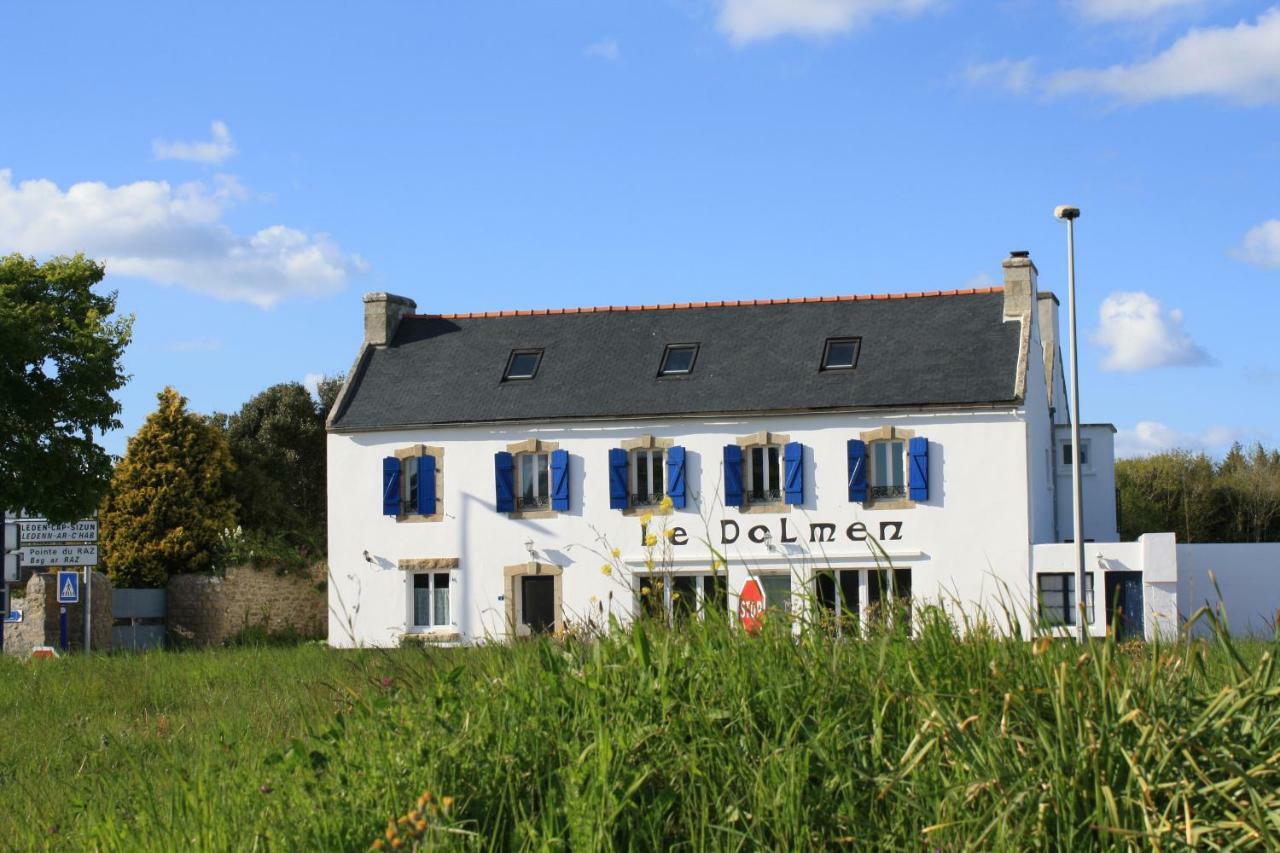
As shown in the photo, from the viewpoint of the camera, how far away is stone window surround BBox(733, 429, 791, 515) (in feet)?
107

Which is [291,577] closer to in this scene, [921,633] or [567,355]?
[567,355]

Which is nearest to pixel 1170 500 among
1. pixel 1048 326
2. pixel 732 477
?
pixel 1048 326

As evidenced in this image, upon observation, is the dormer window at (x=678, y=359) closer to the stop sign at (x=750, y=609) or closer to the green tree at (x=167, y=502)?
the green tree at (x=167, y=502)

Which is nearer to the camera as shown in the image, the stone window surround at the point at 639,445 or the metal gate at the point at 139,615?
the stone window surround at the point at 639,445

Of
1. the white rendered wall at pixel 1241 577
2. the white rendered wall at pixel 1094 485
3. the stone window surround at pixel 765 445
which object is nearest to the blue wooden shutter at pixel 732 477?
the stone window surround at pixel 765 445

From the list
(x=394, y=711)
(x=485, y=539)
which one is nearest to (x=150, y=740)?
(x=394, y=711)

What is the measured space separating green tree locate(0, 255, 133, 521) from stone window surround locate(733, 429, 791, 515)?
578 inches

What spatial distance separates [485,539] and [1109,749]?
2976cm

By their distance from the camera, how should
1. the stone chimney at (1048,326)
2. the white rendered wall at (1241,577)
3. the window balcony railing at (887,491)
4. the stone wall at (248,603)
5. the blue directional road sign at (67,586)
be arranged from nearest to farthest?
the blue directional road sign at (67,586)
the window balcony railing at (887,491)
the white rendered wall at (1241,577)
the stone wall at (248,603)
the stone chimney at (1048,326)

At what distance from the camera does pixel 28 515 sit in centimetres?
3453

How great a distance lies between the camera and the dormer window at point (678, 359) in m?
34.3

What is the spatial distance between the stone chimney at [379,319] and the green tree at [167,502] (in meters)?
7.21

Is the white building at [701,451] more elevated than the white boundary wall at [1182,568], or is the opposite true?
the white building at [701,451]

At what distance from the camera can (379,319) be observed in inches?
1464
